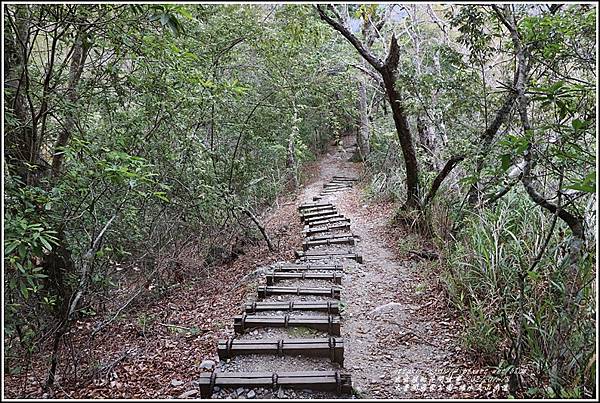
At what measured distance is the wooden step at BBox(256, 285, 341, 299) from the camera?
447cm

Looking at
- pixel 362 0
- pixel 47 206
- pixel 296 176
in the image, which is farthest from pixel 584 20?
→ pixel 296 176

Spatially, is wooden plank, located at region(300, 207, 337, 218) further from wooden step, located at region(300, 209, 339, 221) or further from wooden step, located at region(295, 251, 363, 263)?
wooden step, located at region(295, 251, 363, 263)

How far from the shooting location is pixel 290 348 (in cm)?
335

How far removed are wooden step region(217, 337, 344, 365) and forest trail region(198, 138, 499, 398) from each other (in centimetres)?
4

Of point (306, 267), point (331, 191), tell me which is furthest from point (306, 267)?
point (331, 191)

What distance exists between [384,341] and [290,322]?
89 centimetres

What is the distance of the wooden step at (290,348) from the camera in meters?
3.31

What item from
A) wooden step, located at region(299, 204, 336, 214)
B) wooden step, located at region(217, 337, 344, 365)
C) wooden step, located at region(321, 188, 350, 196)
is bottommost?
wooden step, located at region(217, 337, 344, 365)

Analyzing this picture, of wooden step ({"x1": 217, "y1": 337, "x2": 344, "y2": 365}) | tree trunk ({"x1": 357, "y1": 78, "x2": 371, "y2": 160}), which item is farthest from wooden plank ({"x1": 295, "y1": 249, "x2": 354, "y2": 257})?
tree trunk ({"x1": 357, "y1": 78, "x2": 371, "y2": 160})

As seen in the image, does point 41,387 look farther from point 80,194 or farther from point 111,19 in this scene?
point 111,19

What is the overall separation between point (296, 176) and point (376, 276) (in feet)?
25.6

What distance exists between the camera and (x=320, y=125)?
55.5 ft

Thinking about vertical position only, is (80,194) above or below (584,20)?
below

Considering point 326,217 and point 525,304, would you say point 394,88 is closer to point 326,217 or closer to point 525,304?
point 326,217
